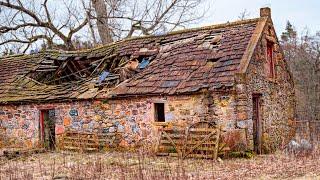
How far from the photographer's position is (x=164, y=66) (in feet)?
56.4

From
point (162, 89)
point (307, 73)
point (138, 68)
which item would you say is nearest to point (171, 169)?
point (162, 89)

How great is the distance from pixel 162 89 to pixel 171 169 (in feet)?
14.3

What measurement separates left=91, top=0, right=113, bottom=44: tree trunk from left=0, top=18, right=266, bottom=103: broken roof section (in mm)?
6094

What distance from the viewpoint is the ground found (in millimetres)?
10820

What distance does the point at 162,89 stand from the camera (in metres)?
15.8

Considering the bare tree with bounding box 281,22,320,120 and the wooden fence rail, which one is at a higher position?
the bare tree with bounding box 281,22,320,120

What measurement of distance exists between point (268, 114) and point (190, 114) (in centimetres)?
312

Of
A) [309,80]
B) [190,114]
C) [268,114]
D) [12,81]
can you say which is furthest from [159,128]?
[309,80]

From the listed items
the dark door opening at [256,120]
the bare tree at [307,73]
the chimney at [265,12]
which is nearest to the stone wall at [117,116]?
the dark door opening at [256,120]

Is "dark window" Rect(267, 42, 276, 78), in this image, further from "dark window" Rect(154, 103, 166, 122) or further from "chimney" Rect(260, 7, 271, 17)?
"dark window" Rect(154, 103, 166, 122)

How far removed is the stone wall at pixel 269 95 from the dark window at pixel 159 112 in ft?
9.47

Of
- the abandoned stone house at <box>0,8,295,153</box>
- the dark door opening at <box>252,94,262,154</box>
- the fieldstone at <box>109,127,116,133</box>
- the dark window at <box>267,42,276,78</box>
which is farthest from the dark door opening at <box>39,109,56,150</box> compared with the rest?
the dark window at <box>267,42,276,78</box>

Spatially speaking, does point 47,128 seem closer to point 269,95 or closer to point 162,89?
point 162,89

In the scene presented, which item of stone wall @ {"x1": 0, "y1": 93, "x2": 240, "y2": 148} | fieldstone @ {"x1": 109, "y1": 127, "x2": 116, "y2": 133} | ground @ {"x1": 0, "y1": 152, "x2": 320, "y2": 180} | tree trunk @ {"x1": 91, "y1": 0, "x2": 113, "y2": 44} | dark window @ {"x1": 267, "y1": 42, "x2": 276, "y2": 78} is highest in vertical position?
tree trunk @ {"x1": 91, "y1": 0, "x2": 113, "y2": 44}
